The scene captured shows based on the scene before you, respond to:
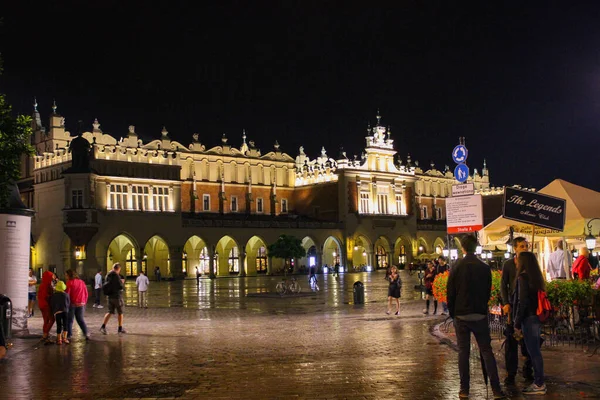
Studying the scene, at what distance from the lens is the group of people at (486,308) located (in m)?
8.05

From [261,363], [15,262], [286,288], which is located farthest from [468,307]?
[286,288]

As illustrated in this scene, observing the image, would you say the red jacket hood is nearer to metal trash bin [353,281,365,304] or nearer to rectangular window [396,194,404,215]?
metal trash bin [353,281,365,304]

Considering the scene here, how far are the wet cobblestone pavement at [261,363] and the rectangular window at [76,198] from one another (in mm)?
32920

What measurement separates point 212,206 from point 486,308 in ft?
192

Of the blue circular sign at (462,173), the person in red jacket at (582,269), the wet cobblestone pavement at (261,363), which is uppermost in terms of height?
the blue circular sign at (462,173)

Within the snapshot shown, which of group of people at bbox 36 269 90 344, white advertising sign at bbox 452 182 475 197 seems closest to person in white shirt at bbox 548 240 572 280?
white advertising sign at bbox 452 182 475 197

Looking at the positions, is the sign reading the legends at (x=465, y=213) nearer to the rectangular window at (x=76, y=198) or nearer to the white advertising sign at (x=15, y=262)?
the white advertising sign at (x=15, y=262)

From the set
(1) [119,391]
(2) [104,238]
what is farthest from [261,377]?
(2) [104,238]

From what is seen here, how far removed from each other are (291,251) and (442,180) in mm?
40346

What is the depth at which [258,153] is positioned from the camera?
70.2 metres

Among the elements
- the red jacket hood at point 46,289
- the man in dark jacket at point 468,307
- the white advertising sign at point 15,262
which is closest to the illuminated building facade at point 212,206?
the white advertising sign at point 15,262

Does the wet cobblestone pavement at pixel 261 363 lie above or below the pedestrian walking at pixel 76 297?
below

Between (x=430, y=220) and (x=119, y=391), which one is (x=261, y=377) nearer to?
(x=119, y=391)

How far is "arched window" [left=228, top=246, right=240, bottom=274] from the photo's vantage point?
6353 centimetres
